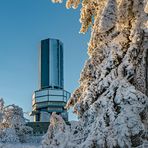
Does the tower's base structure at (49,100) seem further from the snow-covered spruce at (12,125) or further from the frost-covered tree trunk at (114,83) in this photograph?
the frost-covered tree trunk at (114,83)

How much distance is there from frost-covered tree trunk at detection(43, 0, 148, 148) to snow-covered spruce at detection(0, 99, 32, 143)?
55.7 ft

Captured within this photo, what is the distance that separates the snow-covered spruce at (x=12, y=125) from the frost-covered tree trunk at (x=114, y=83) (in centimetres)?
1696

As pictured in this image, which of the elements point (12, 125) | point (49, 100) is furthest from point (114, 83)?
point (49, 100)

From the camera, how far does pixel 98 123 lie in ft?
27.5

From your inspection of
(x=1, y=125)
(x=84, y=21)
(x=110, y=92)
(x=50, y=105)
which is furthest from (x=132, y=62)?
(x=50, y=105)

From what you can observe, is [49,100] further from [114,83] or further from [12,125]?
[114,83]

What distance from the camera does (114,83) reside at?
872 centimetres

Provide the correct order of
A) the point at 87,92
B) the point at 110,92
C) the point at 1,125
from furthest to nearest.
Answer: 1. the point at 1,125
2. the point at 87,92
3. the point at 110,92

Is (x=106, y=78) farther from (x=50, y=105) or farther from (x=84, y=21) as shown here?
(x=50, y=105)

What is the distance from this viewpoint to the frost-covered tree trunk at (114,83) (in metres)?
8.15

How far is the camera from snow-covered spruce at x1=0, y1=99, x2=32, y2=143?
27.2 m

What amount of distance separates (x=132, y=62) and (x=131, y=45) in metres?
0.34

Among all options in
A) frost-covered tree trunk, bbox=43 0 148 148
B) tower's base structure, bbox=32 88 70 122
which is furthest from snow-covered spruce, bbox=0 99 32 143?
tower's base structure, bbox=32 88 70 122

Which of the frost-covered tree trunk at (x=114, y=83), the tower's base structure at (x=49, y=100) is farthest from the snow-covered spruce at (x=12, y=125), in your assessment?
the tower's base structure at (x=49, y=100)
